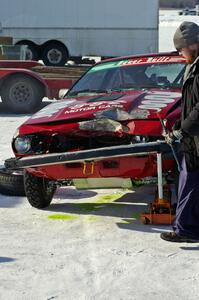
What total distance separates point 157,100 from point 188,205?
1197mm

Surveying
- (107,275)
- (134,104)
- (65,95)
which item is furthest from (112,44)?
(107,275)

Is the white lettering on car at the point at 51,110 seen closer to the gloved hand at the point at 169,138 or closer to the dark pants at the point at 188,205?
the gloved hand at the point at 169,138

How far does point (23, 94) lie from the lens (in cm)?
1254

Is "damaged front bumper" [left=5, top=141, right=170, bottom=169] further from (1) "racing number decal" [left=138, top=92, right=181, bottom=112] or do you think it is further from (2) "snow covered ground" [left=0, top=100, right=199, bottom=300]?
(2) "snow covered ground" [left=0, top=100, right=199, bottom=300]

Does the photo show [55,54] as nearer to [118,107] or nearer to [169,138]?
[118,107]

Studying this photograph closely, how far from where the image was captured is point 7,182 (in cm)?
630

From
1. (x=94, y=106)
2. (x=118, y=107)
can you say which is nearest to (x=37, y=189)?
(x=94, y=106)

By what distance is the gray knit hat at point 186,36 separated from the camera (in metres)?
4.34

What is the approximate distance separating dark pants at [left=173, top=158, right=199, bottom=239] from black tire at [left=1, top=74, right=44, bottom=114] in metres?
8.19

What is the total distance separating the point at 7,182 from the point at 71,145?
3.55 ft

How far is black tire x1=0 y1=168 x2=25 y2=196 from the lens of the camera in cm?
623

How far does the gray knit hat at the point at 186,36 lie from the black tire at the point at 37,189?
1.95 metres

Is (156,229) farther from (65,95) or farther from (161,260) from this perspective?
(65,95)

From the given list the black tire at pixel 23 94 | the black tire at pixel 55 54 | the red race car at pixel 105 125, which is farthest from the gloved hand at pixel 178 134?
the black tire at pixel 55 54
